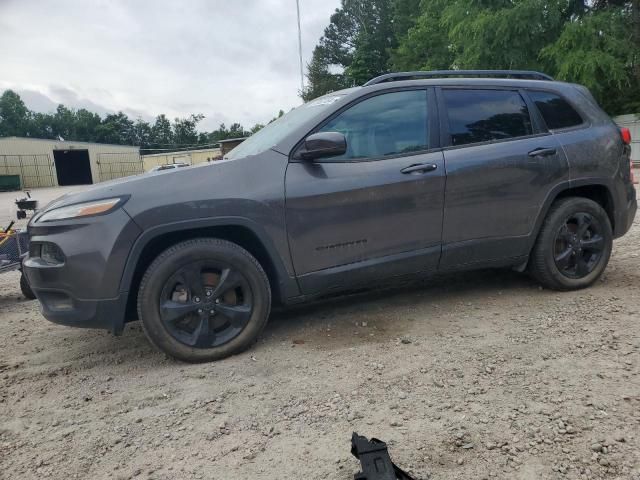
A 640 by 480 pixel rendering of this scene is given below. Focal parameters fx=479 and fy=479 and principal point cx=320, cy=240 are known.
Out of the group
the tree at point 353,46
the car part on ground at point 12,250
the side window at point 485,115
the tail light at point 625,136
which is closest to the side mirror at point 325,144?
the side window at point 485,115

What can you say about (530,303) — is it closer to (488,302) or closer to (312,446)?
(488,302)

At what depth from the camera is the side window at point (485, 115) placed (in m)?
3.68

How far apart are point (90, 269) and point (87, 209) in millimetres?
364

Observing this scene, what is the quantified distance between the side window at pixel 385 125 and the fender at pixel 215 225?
831mm

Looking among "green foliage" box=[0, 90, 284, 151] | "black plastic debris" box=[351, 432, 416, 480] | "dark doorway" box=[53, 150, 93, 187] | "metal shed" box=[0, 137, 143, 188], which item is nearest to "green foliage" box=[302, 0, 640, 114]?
"black plastic debris" box=[351, 432, 416, 480]

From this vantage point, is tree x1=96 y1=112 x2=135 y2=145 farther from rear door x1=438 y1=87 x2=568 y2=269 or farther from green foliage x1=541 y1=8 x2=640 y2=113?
rear door x1=438 y1=87 x2=568 y2=269

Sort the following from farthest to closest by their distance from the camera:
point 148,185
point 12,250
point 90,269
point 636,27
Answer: point 636,27
point 12,250
point 148,185
point 90,269

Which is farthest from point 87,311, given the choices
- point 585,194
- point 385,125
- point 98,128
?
point 98,128

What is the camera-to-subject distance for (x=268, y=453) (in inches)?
83.4

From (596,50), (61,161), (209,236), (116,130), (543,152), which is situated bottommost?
(209,236)

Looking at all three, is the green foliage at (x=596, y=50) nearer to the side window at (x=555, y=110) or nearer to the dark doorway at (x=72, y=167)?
the side window at (x=555, y=110)

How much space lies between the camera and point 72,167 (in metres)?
47.9

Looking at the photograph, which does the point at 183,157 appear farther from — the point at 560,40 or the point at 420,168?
the point at 420,168

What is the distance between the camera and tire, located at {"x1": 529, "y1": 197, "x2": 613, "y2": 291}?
12.8 ft
